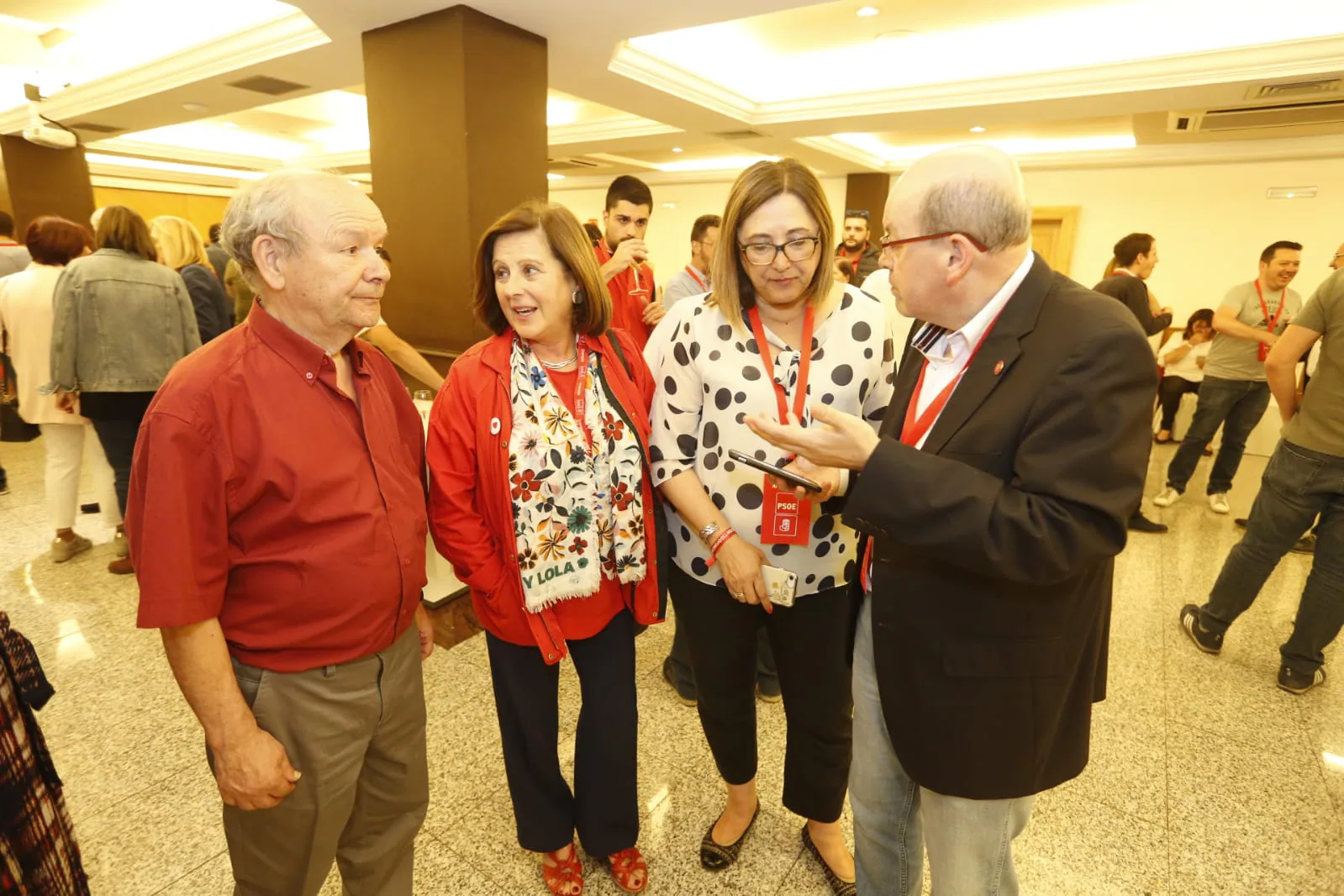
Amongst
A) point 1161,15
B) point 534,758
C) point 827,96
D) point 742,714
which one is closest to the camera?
point 534,758

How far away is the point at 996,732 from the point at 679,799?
4.17 feet

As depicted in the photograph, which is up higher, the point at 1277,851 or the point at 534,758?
the point at 534,758

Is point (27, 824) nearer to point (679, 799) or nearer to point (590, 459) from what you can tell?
point (590, 459)

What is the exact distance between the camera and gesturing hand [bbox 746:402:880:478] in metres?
1.03

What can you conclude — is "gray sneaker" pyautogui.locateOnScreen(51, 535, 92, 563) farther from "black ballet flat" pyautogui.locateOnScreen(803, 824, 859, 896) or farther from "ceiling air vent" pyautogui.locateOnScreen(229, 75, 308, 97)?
"black ballet flat" pyautogui.locateOnScreen(803, 824, 859, 896)

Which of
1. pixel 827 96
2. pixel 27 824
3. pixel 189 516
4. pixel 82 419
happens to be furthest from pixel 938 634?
pixel 827 96

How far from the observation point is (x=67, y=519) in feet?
11.9

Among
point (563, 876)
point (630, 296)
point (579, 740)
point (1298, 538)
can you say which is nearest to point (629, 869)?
point (563, 876)

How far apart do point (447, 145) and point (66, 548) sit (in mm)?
2968

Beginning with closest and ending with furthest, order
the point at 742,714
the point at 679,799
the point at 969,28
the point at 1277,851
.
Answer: the point at 742,714 < the point at 1277,851 < the point at 679,799 < the point at 969,28

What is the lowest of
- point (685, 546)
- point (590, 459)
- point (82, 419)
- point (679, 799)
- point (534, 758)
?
point (679, 799)

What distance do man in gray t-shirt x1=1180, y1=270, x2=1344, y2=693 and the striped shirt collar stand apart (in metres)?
2.17

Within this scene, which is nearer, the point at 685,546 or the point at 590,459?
the point at 590,459

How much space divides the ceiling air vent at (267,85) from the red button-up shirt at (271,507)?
4.98 m
